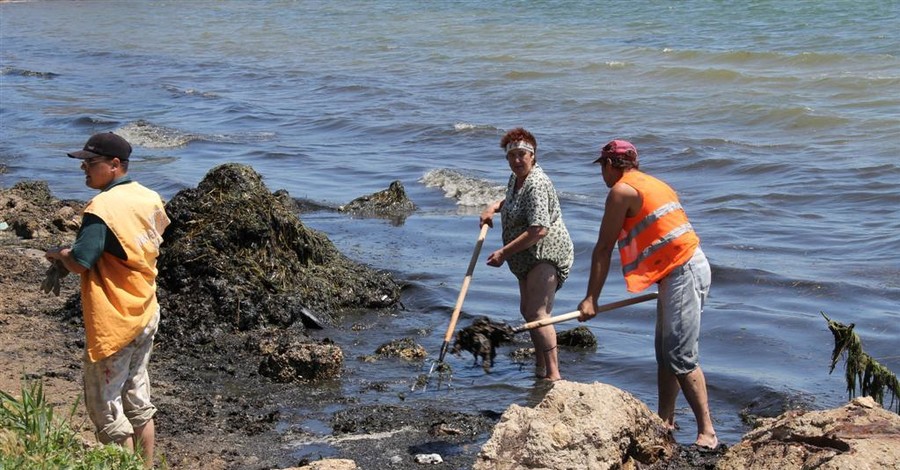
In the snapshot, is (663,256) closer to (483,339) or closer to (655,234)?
(655,234)

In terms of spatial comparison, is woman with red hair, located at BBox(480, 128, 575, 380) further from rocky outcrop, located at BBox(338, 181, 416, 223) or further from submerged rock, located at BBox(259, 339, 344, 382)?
rocky outcrop, located at BBox(338, 181, 416, 223)

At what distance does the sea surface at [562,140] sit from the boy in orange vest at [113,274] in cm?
133

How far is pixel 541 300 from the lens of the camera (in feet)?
23.0

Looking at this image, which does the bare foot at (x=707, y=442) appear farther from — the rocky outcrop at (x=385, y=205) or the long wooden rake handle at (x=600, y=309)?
the rocky outcrop at (x=385, y=205)

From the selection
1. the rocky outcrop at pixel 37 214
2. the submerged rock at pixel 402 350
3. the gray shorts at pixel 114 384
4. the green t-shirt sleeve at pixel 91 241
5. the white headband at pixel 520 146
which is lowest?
the submerged rock at pixel 402 350

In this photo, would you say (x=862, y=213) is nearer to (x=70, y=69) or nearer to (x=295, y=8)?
(x=70, y=69)

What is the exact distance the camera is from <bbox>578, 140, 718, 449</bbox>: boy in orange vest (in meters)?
5.97

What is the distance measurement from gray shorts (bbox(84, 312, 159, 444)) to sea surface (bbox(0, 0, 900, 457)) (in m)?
1.24

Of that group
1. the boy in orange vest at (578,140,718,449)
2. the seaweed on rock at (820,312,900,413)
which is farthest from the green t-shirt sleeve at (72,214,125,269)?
the seaweed on rock at (820,312,900,413)

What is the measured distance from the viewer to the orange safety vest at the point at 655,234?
5973mm

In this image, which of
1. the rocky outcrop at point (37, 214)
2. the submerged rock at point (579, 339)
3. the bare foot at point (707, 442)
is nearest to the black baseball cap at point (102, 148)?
the bare foot at point (707, 442)

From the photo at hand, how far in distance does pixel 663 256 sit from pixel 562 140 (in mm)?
11191

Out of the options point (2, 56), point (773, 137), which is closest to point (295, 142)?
point (773, 137)

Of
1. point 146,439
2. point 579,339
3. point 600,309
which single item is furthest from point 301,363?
point 579,339
